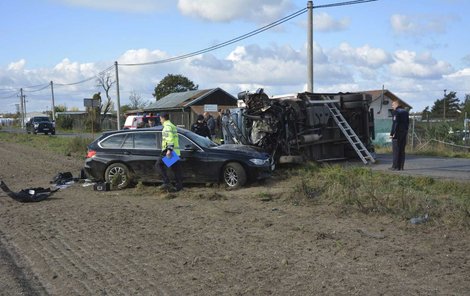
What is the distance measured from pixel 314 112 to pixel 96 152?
625 cm

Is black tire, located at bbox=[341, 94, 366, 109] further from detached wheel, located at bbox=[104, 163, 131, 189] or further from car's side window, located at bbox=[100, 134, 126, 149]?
detached wheel, located at bbox=[104, 163, 131, 189]

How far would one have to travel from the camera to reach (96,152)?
12828 mm

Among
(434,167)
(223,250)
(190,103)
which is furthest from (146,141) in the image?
(190,103)

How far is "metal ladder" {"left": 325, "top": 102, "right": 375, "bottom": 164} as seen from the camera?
15744 mm

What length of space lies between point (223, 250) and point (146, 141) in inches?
253

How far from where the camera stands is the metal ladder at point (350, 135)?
1574cm

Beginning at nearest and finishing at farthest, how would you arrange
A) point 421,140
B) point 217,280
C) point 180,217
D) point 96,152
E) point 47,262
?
point 217,280 < point 47,262 < point 180,217 < point 96,152 < point 421,140

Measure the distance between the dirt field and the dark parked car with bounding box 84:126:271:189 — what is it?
162cm

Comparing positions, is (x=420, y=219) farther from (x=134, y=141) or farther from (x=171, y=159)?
(x=134, y=141)

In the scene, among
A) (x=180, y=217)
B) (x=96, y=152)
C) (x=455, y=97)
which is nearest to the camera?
(x=180, y=217)

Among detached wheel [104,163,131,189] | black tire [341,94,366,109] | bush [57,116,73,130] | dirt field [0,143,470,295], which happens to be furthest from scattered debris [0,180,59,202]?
bush [57,116,73,130]

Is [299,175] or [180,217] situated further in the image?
[299,175]

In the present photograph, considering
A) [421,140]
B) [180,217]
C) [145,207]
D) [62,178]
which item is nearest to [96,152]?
[62,178]

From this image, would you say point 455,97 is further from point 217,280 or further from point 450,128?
point 217,280
